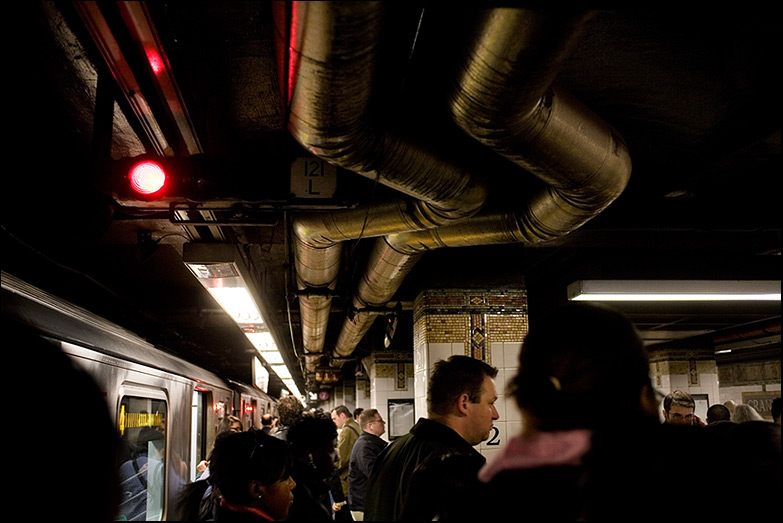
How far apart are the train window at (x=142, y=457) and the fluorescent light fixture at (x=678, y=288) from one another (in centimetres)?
421

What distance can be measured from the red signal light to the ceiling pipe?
42.7 inches

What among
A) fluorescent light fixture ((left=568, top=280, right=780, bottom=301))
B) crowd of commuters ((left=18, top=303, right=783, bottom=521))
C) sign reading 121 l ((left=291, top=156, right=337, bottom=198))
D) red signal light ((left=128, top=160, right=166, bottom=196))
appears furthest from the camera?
fluorescent light fixture ((left=568, top=280, right=780, bottom=301))

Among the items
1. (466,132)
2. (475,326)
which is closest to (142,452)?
(475,326)

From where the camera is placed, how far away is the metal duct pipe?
199 centimetres

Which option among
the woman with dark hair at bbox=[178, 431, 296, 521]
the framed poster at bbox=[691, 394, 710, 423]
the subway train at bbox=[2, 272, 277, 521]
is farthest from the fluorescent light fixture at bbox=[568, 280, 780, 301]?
the framed poster at bbox=[691, 394, 710, 423]

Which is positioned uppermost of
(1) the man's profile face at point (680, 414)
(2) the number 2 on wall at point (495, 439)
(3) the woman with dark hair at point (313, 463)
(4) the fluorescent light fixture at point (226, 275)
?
(4) the fluorescent light fixture at point (226, 275)

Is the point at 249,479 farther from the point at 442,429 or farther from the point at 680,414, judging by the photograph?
the point at 680,414

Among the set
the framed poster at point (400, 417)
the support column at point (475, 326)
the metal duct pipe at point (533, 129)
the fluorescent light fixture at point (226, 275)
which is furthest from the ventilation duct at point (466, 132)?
the framed poster at point (400, 417)

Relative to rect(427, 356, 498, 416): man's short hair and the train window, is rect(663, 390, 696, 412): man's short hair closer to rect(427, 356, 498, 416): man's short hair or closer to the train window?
rect(427, 356, 498, 416): man's short hair

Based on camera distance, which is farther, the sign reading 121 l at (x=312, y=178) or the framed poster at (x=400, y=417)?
the framed poster at (x=400, y=417)

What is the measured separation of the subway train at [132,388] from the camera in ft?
10.1

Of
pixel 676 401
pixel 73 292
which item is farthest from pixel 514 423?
pixel 73 292

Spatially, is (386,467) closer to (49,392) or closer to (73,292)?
(49,392)

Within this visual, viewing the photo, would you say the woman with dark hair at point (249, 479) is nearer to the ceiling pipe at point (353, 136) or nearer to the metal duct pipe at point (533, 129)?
the ceiling pipe at point (353, 136)
